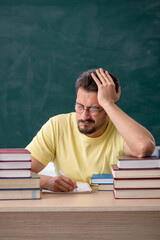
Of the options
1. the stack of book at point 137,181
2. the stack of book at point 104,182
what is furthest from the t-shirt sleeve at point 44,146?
the stack of book at point 137,181

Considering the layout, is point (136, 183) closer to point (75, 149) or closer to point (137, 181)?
point (137, 181)

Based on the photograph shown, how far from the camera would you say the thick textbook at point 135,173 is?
4.61ft

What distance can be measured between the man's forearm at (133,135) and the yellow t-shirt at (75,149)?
0.23m

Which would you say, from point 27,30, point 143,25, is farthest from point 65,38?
point 143,25

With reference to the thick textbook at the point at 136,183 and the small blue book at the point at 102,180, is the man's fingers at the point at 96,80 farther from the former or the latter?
the thick textbook at the point at 136,183

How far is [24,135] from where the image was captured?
3576 mm

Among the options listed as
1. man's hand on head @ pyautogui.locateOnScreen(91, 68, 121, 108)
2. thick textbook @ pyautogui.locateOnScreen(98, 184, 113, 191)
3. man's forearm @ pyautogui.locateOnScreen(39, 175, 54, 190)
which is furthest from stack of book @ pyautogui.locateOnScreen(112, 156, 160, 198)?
man's hand on head @ pyautogui.locateOnScreen(91, 68, 121, 108)

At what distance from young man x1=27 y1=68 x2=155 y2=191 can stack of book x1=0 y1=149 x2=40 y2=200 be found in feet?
1.62

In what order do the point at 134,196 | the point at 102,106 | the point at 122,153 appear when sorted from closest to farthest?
the point at 134,196, the point at 102,106, the point at 122,153

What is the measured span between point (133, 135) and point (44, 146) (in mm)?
523

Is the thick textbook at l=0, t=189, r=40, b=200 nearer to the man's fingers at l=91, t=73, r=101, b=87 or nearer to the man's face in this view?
the man's face

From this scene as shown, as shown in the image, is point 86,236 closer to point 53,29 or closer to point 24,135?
point 24,135

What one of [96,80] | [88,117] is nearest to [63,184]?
[88,117]

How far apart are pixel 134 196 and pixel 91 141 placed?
0.60 m
